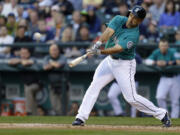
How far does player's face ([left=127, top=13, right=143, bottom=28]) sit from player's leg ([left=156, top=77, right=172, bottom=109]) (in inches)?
164

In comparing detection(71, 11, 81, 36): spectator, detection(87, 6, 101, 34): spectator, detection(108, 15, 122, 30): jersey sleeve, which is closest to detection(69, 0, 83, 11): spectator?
detection(71, 11, 81, 36): spectator

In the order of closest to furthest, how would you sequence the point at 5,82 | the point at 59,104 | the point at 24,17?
the point at 59,104 < the point at 5,82 < the point at 24,17

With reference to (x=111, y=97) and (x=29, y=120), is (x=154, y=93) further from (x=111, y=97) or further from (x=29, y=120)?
(x=29, y=120)

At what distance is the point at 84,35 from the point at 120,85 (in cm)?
493

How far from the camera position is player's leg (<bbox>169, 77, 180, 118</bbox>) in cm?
1183

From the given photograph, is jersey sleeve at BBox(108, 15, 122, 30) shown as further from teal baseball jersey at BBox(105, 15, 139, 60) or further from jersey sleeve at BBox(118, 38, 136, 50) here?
jersey sleeve at BBox(118, 38, 136, 50)

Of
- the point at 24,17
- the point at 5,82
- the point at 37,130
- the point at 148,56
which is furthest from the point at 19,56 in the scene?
the point at 37,130

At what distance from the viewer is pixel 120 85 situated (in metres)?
8.02

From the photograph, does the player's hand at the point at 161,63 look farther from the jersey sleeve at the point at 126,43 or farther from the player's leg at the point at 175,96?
the jersey sleeve at the point at 126,43

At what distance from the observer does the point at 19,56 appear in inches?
512

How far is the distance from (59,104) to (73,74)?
0.92m

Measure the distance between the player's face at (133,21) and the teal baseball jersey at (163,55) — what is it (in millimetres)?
3961

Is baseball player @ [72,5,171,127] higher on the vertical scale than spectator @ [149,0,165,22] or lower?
lower

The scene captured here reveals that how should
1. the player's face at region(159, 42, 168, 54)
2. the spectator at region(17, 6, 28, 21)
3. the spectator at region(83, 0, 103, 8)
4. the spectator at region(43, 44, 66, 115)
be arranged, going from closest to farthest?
the player's face at region(159, 42, 168, 54) < the spectator at region(43, 44, 66, 115) < the spectator at region(83, 0, 103, 8) < the spectator at region(17, 6, 28, 21)
